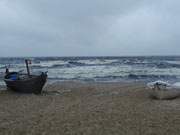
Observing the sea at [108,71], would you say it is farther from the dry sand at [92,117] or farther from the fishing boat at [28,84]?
the dry sand at [92,117]

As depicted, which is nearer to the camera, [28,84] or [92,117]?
[92,117]

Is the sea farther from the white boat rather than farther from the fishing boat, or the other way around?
the white boat

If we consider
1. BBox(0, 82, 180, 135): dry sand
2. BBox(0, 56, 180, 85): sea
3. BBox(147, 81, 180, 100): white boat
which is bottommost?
BBox(0, 56, 180, 85): sea

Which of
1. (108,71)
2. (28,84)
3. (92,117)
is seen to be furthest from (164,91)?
(108,71)

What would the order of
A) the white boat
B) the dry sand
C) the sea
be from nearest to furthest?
1. the dry sand
2. the white boat
3. the sea

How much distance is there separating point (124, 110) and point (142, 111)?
704 mm

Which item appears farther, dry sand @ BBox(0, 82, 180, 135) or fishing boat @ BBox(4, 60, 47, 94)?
fishing boat @ BBox(4, 60, 47, 94)

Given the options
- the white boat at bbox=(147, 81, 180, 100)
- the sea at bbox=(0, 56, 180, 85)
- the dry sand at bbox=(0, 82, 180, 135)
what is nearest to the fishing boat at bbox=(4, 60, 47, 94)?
the dry sand at bbox=(0, 82, 180, 135)

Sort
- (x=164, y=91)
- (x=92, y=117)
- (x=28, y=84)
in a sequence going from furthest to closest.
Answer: (x=28, y=84) → (x=164, y=91) → (x=92, y=117)

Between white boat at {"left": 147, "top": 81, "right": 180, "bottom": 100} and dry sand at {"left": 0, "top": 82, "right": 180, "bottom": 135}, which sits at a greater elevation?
white boat at {"left": 147, "top": 81, "right": 180, "bottom": 100}

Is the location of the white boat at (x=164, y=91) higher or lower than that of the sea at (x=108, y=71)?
higher

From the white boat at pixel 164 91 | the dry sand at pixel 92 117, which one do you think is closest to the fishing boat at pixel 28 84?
the dry sand at pixel 92 117

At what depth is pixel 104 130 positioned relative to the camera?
980 cm

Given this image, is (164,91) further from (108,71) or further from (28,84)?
(108,71)
